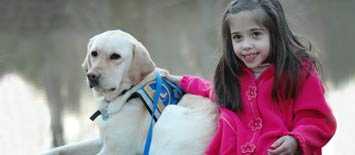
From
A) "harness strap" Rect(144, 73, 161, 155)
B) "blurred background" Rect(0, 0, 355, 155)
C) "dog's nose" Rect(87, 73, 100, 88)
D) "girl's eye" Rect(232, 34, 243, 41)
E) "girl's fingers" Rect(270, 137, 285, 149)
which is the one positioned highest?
"girl's eye" Rect(232, 34, 243, 41)

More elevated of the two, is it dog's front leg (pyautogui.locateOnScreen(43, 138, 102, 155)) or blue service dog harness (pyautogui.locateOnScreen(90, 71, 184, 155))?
blue service dog harness (pyautogui.locateOnScreen(90, 71, 184, 155))

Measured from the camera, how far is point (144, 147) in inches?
87.0

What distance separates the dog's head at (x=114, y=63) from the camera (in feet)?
7.40

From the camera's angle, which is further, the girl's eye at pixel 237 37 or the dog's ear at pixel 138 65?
the dog's ear at pixel 138 65

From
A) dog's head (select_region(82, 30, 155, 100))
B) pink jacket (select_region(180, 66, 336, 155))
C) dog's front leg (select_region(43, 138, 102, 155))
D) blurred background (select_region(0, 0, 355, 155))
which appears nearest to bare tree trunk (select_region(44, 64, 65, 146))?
blurred background (select_region(0, 0, 355, 155))

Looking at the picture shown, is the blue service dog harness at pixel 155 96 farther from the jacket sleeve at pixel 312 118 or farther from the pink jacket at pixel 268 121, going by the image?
the jacket sleeve at pixel 312 118

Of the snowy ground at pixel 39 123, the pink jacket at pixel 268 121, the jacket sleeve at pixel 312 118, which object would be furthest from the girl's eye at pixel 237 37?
the snowy ground at pixel 39 123

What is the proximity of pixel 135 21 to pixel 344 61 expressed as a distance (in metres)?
4.91

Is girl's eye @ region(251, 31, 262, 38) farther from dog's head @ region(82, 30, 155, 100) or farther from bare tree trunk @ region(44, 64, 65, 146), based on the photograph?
bare tree trunk @ region(44, 64, 65, 146)

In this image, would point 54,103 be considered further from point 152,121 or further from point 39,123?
point 152,121

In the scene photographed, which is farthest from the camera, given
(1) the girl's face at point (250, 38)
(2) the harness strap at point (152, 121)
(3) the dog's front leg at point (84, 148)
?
(3) the dog's front leg at point (84, 148)

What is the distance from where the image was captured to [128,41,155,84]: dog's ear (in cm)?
231

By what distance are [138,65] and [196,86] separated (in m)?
0.21

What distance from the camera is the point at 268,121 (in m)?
1.97
